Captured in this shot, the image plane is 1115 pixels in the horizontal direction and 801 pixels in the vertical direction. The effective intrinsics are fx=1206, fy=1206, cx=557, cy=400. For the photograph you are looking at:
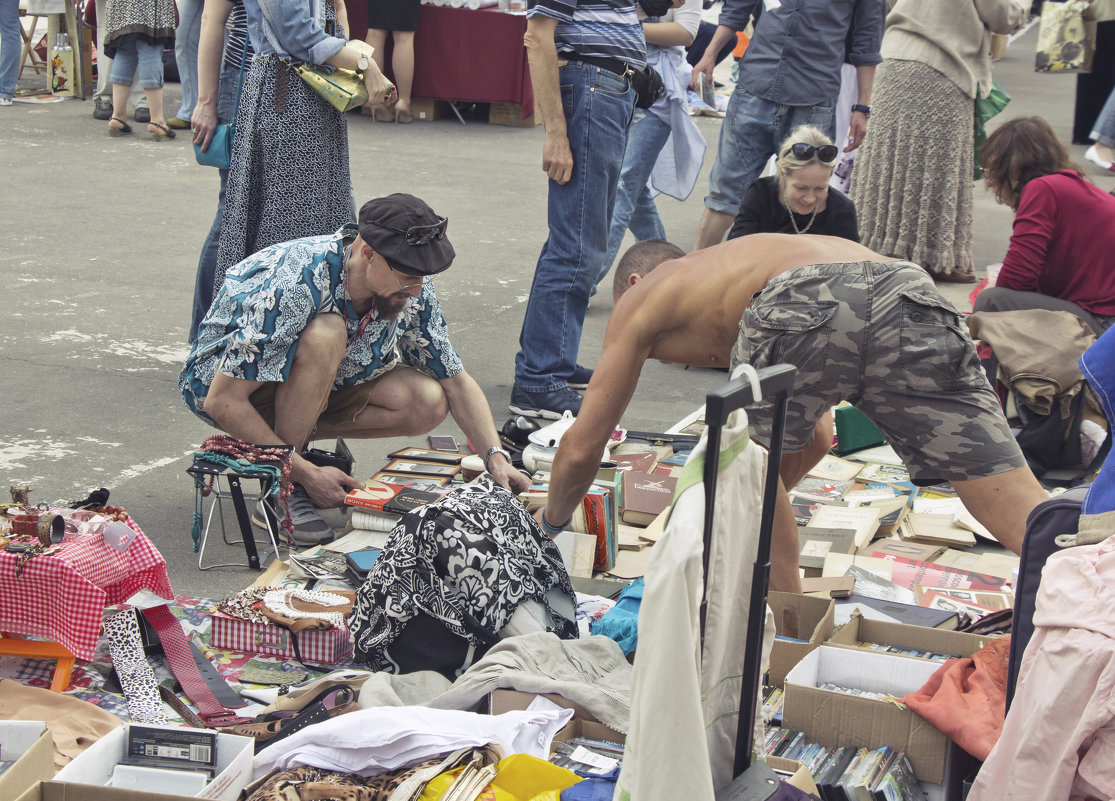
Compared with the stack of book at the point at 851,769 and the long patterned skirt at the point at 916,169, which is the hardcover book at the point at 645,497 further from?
the long patterned skirt at the point at 916,169

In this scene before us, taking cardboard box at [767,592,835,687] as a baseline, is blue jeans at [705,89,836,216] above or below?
above

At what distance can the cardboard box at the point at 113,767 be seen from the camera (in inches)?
77.7

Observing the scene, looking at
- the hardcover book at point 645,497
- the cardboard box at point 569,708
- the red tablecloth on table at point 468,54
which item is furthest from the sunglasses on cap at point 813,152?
the red tablecloth on table at point 468,54

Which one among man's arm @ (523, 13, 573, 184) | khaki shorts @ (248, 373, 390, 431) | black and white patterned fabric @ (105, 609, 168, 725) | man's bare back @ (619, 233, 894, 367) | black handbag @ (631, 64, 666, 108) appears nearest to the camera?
black and white patterned fabric @ (105, 609, 168, 725)

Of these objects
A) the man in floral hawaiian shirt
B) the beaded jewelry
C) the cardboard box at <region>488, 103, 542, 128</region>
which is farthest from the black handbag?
the cardboard box at <region>488, 103, 542, 128</region>

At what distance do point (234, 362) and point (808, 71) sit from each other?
345 cm

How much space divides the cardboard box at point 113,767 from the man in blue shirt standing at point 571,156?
2438 mm

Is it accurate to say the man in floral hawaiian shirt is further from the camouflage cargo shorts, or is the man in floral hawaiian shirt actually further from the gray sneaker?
the camouflage cargo shorts

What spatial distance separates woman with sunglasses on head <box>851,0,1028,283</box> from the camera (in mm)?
6371

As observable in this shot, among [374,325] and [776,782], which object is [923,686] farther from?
[374,325]

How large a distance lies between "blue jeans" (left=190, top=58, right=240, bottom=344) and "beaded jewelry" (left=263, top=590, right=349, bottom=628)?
168cm

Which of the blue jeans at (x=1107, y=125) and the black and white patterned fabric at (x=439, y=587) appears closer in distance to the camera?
the black and white patterned fabric at (x=439, y=587)

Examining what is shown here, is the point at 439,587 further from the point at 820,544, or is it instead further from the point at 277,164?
the point at 277,164

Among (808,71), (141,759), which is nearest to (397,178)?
(808,71)
